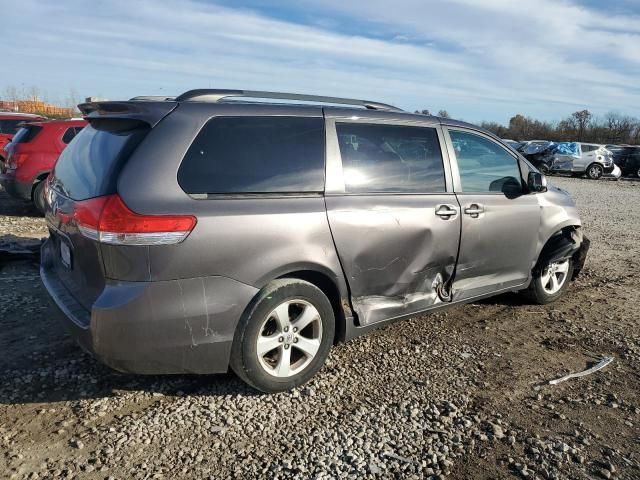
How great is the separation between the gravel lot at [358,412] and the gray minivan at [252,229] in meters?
0.33

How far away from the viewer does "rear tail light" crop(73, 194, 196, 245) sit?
276 centimetres

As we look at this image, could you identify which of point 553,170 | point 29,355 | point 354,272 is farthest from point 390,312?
point 553,170

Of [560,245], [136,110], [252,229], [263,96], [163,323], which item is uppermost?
[263,96]

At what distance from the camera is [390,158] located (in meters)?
3.89

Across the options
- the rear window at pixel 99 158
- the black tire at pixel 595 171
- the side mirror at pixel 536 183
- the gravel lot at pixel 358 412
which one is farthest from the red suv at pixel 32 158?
the black tire at pixel 595 171

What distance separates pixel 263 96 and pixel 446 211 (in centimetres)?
162

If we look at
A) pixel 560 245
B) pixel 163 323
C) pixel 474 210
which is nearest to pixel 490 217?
pixel 474 210

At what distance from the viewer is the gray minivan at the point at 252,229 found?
283cm

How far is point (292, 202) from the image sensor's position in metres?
3.26

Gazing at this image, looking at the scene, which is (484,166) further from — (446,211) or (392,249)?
(392,249)

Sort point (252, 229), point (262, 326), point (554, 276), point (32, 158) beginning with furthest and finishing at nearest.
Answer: point (32, 158), point (554, 276), point (262, 326), point (252, 229)

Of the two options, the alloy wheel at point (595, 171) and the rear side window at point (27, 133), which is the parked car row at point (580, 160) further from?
the rear side window at point (27, 133)

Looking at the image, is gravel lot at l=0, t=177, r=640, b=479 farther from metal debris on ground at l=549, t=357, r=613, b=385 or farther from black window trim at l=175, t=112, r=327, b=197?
black window trim at l=175, t=112, r=327, b=197

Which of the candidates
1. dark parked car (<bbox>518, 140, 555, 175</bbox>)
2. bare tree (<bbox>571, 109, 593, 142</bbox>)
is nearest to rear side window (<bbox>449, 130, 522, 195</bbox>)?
dark parked car (<bbox>518, 140, 555, 175</bbox>)
